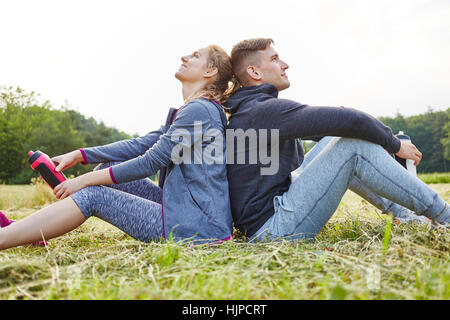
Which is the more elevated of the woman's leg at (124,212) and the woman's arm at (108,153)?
the woman's arm at (108,153)

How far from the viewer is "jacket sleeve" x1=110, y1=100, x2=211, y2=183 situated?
1985 mm

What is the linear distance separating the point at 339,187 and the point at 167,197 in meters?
0.95

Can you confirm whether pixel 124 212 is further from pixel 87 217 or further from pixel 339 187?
pixel 339 187

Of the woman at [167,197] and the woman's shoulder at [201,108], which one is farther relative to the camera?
the woman's shoulder at [201,108]

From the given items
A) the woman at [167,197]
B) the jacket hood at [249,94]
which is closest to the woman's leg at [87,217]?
the woman at [167,197]

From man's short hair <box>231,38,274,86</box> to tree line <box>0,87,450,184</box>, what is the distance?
91.2 feet

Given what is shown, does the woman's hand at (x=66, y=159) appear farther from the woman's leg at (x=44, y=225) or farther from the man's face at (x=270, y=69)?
the man's face at (x=270, y=69)

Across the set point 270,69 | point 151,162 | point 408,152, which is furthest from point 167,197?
point 408,152

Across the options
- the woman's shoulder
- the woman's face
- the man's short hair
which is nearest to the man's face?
the man's short hair

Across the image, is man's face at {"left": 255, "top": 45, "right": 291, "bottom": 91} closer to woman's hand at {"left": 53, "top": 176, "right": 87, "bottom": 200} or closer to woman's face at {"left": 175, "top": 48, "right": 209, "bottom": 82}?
woman's face at {"left": 175, "top": 48, "right": 209, "bottom": 82}

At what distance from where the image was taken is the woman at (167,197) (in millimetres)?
1921

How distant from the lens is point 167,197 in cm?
196

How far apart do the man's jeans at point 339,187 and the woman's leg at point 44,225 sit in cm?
106

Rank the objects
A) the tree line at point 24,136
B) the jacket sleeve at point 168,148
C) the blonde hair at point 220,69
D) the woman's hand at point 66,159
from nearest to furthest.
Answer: the jacket sleeve at point 168,148, the woman's hand at point 66,159, the blonde hair at point 220,69, the tree line at point 24,136
